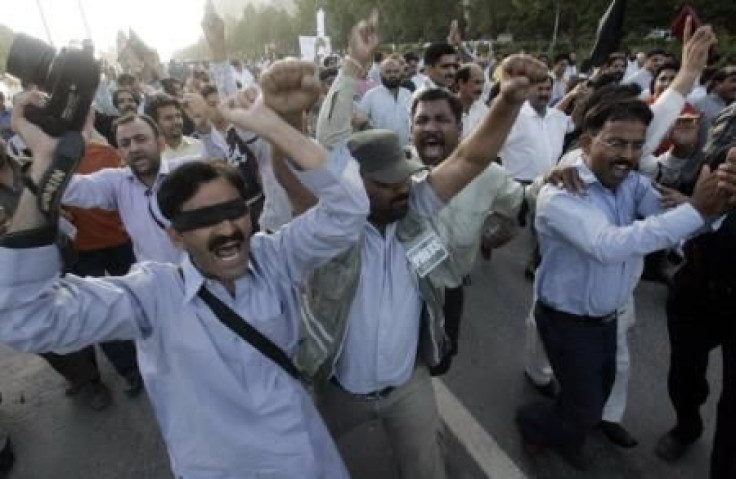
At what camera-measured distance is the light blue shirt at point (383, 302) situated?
2020 mm

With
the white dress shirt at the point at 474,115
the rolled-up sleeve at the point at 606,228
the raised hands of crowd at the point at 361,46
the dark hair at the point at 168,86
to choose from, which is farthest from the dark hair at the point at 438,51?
the dark hair at the point at 168,86

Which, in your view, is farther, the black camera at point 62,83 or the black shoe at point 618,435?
the black shoe at point 618,435

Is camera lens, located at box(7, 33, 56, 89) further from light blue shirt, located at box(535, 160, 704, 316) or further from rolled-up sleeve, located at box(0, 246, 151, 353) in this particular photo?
light blue shirt, located at box(535, 160, 704, 316)

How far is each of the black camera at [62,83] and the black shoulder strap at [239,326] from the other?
Result: 63cm

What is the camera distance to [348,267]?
1.93m

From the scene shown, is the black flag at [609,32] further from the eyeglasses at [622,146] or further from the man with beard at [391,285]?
the man with beard at [391,285]

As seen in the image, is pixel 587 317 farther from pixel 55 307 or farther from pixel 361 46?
pixel 55 307

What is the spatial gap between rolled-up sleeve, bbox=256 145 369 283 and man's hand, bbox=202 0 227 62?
1.02 m

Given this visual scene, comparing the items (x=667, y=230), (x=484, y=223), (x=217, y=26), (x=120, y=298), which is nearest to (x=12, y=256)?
(x=120, y=298)

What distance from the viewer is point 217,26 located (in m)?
2.27

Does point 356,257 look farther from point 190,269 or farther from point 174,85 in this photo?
point 174,85

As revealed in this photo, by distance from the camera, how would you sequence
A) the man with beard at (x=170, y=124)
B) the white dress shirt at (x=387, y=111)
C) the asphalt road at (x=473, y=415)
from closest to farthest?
1. the asphalt road at (x=473, y=415)
2. the man with beard at (x=170, y=124)
3. the white dress shirt at (x=387, y=111)

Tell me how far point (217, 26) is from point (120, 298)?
137 cm

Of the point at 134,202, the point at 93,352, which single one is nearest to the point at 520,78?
the point at 134,202
